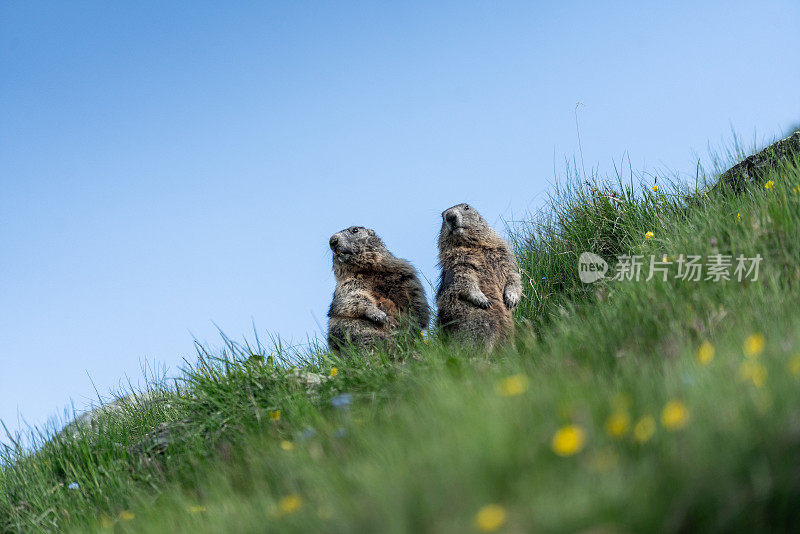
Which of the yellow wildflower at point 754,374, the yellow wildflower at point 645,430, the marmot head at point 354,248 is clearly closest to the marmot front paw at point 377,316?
the marmot head at point 354,248

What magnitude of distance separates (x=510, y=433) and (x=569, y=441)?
245 mm

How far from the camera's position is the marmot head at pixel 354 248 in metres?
6.82

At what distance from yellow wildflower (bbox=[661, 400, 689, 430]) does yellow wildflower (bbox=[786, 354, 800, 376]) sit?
0.55 m

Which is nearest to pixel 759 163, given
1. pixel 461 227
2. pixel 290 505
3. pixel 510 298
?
pixel 510 298

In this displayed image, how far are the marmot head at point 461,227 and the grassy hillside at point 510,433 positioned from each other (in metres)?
1.40

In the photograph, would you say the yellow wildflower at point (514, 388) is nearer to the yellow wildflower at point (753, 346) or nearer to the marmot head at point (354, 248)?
the yellow wildflower at point (753, 346)

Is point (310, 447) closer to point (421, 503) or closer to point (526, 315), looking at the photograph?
point (421, 503)

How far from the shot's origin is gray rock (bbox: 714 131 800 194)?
7.35 m

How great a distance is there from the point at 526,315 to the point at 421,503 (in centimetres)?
582

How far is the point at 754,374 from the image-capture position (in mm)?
2652

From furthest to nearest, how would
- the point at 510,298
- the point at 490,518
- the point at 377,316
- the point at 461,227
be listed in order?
the point at 461,227
the point at 510,298
the point at 377,316
the point at 490,518

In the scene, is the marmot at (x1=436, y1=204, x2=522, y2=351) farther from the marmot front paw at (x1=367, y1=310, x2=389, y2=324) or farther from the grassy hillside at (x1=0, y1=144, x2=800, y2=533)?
the grassy hillside at (x1=0, y1=144, x2=800, y2=533)

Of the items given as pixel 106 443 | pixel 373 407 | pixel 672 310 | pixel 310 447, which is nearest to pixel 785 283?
pixel 672 310

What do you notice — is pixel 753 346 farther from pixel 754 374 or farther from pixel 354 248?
pixel 354 248
